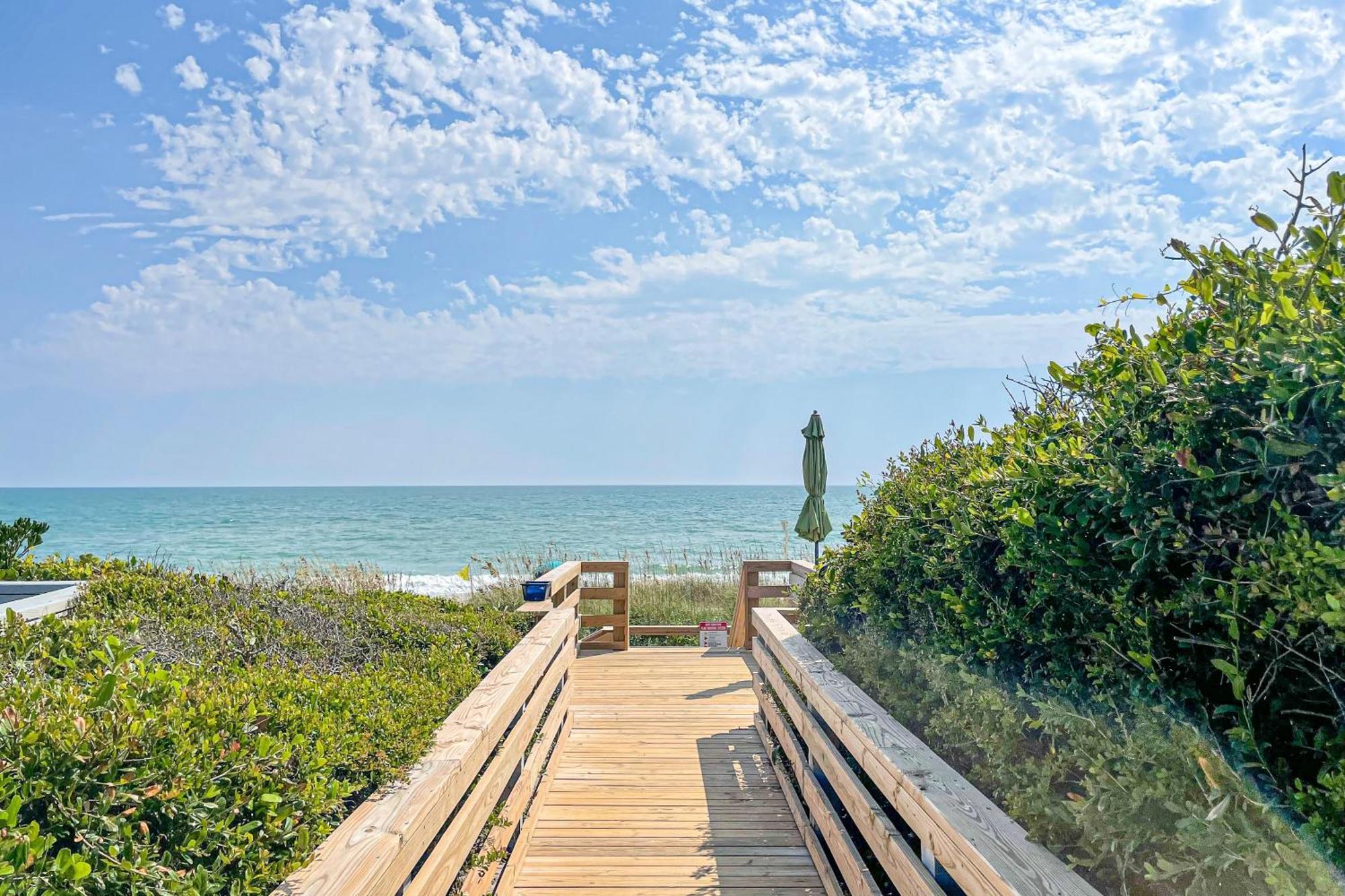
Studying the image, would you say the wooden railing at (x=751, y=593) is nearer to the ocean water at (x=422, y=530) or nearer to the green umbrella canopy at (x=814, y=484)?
the green umbrella canopy at (x=814, y=484)

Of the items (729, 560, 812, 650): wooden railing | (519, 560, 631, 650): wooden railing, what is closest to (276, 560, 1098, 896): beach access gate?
(729, 560, 812, 650): wooden railing

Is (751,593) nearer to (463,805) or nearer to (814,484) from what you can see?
(814,484)

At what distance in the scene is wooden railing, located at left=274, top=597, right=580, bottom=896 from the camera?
1.48 metres

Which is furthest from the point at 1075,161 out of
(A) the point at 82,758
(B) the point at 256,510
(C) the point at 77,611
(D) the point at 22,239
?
(B) the point at 256,510

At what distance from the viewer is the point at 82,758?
4.31 feet

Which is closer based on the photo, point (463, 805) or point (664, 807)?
point (463, 805)

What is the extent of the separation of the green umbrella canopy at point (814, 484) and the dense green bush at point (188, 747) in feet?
16.8

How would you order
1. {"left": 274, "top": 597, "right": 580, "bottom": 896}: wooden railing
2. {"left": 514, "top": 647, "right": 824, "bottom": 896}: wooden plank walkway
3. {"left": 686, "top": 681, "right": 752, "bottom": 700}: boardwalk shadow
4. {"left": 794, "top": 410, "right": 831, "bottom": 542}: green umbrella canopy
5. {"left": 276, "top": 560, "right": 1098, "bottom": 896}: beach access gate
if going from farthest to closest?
{"left": 794, "top": 410, "right": 831, "bottom": 542}: green umbrella canopy → {"left": 686, "top": 681, "right": 752, "bottom": 700}: boardwalk shadow → {"left": 514, "top": 647, "right": 824, "bottom": 896}: wooden plank walkway → {"left": 276, "top": 560, "right": 1098, "bottom": 896}: beach access gate → {"left": 274, "top": 597, "right": 580, "bottom": 896}: wooden railing

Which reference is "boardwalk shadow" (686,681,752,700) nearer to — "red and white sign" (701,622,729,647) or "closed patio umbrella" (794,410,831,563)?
"red and white sign" (701,622,729,647)

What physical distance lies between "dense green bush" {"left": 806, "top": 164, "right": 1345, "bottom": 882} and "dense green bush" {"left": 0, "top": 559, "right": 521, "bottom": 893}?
65.8 inches

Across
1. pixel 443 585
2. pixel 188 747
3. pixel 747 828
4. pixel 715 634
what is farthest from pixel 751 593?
pixel 443 585

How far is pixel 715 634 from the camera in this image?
7.82 m

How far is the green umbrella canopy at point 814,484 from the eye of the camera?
7.54 m

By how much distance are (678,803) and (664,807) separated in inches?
3.5
